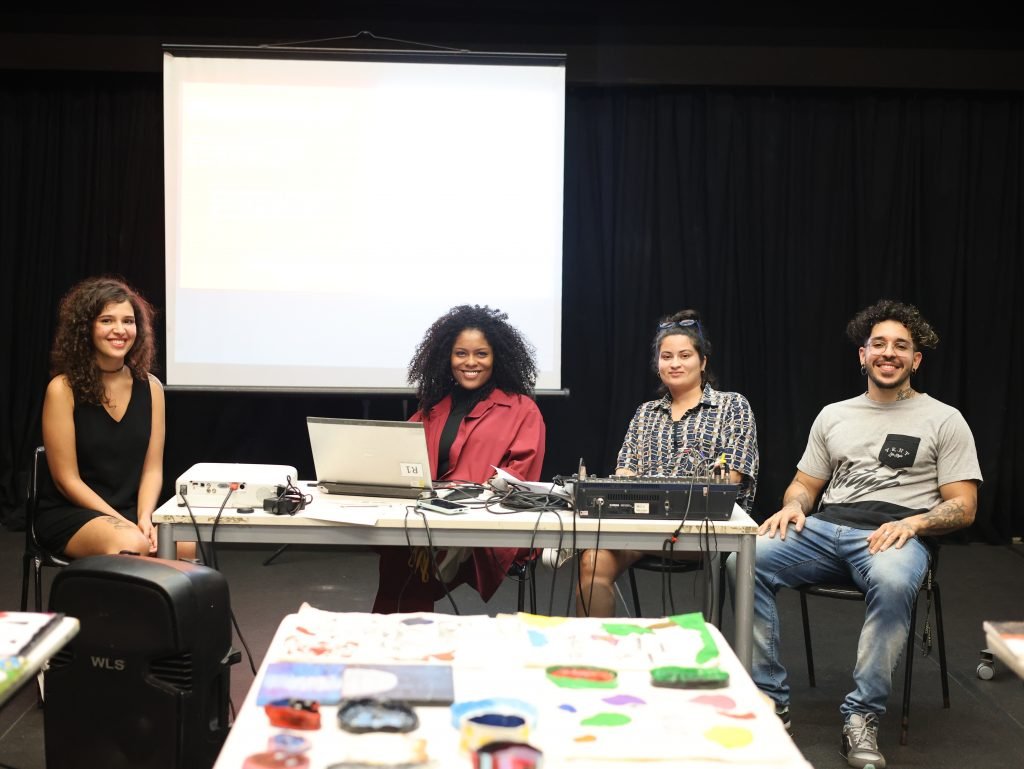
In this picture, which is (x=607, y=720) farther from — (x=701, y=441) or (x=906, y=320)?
(x=906, y=320)

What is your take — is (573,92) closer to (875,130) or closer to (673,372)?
(875,130)

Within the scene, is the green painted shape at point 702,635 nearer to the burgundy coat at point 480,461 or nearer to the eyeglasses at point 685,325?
the burgundy coat at point 480,461

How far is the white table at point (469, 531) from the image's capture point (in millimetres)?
2631

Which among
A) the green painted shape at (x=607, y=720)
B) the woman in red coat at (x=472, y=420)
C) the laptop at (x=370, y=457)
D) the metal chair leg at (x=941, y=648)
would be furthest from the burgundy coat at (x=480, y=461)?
the green painted shape at (x=607, y=720)

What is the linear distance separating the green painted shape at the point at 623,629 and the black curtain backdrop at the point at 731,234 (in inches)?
133

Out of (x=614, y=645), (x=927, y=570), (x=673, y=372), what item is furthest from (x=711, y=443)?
(x=614, y=645)

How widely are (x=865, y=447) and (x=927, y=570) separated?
0.44 meters

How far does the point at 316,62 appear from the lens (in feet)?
15.2

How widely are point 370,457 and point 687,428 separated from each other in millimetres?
1092

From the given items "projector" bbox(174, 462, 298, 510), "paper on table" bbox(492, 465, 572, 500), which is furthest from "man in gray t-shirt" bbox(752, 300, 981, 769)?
"projector" bbox(174, 462, 298, 510)

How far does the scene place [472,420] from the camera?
336cm

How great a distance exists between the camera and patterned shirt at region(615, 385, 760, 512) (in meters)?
3.29

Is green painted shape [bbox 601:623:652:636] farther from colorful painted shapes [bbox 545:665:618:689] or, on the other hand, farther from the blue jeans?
the blue jeans

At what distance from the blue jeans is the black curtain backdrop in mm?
2228
